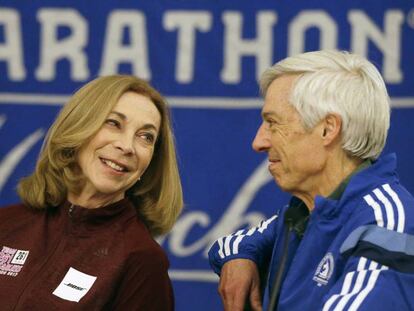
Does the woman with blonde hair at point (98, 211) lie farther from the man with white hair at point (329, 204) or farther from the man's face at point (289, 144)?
the man's face at point (289, 144)

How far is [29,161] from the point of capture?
438 centimetres

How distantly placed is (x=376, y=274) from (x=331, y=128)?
17.7 inches

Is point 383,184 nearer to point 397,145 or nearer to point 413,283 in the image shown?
point 413,283

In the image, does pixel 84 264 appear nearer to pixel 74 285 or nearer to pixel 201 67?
pixel 74 285

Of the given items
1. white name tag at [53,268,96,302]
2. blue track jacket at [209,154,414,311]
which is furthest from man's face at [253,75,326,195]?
white name tag at [53,268,96,302]

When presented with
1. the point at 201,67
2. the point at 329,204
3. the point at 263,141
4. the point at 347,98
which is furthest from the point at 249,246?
the point at 201,67

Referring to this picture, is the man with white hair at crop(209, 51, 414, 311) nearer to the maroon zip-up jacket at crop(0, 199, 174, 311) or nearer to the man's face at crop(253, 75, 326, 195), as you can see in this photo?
the man's face at crop(253, 75, 326, 195)

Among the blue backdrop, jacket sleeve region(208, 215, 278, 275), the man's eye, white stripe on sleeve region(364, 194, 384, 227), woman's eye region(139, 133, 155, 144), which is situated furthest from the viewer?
the blue backdrop

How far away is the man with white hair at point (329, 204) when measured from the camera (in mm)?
2562

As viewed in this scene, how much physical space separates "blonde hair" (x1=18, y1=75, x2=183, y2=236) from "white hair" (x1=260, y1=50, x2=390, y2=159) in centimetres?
60

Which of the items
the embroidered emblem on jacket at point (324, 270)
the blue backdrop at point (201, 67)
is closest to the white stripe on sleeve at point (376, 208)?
the embroidered emblem on jacket at point (324, 270)

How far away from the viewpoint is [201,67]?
14.0 ft

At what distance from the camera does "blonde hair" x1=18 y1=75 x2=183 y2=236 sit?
327 centimetres

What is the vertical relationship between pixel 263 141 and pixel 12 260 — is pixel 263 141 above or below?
above
